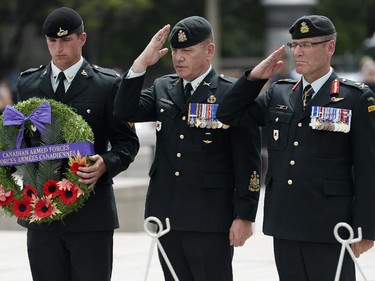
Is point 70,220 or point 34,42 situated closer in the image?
point 70,220

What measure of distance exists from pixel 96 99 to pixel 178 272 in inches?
43.9

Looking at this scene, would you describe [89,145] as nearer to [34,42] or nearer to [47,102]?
[47,102]

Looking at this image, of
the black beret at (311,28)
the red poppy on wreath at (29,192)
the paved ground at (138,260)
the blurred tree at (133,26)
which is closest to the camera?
the black beret at (311,28)

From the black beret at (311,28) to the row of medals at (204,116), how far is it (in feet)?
2.27

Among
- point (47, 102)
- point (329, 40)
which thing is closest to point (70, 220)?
point (47, 102)

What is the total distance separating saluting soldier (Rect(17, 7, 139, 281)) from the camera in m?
6.44

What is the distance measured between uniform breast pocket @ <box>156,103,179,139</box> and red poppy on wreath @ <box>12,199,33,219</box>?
2.85 feet

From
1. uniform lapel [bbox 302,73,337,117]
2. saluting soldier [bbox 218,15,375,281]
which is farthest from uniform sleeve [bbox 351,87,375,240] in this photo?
uniform lapel [bbox 302,73,337,117]

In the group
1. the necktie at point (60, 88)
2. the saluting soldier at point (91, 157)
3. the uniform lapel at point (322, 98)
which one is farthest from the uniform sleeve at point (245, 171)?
the necktie at point (60, 88)

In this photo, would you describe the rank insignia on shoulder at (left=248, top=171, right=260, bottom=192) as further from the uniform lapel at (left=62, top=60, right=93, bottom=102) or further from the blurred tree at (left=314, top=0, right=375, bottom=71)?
the blurred tree at (left=314, top=0, right=375, bottom=71)

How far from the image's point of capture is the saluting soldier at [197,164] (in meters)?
6.37

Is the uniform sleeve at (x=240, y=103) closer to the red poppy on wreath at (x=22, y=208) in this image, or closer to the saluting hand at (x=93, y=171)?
the saluting hand at (x=93, y=171)

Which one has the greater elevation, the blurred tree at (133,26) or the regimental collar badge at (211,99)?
the regimental collar badge at (211,99)

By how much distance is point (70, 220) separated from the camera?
644cm
